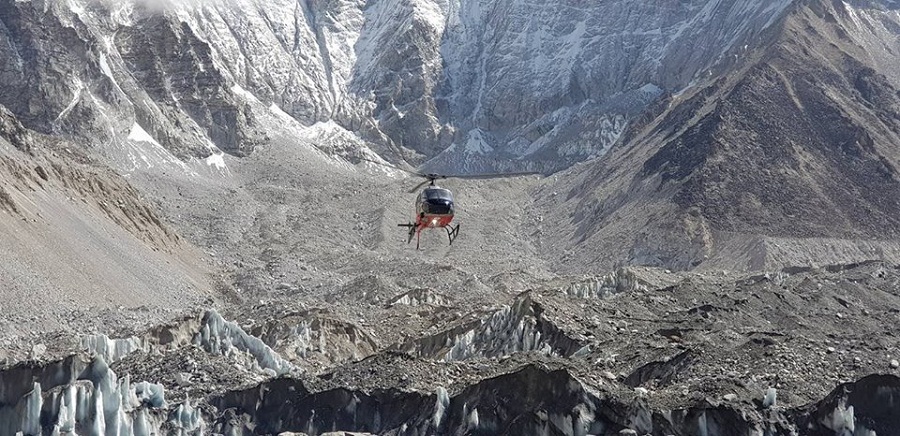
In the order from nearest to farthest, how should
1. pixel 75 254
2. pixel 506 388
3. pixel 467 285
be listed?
pixel 506 388 → pixel 75 254 → pixel 467 285

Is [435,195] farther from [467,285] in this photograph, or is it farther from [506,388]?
[467,285]

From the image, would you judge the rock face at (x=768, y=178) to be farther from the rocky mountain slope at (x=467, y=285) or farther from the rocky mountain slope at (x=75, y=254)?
the rocky mountain slope at (x=75, y=254)

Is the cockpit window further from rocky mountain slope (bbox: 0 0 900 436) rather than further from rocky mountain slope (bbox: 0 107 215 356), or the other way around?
rocky mountain slope (bbox: 0 107 215 356)

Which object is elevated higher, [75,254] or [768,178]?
[768,178]

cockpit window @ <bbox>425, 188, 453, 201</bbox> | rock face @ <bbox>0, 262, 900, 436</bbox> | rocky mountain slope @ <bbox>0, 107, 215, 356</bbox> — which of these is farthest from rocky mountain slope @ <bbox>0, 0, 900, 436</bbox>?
cockpit window @ <bbox>425, 188, 453, 201</bbox>

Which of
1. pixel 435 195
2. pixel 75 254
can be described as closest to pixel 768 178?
pixel 75 254

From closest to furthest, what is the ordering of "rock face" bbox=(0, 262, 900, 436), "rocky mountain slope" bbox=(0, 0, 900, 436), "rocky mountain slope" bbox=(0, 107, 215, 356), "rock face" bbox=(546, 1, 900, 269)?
"rock face" bbox=(0, 262, 900, 436) → "rocky mountain slope" bbox=(0, 0, 900, 436) → "rocky mountain slope" bbox=(0, 107, 215, 356) → "rock face" bbox=(546, 1, 900, 269)

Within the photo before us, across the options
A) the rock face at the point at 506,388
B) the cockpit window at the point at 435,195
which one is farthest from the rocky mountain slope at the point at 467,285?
the cockpit window at the point at 435,195

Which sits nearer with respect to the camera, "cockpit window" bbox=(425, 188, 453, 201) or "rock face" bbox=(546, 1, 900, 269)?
"cockpit window" bbox=(425, 188, 453, 201)
